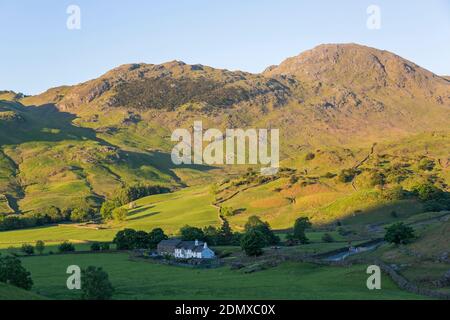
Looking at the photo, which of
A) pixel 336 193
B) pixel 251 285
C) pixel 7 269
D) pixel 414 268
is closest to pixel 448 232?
pixel 414 268

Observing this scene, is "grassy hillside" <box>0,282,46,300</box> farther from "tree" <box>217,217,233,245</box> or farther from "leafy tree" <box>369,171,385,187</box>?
"leafy tree" <box>369,171,385,187</box>

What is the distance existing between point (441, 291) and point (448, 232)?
27702 mm

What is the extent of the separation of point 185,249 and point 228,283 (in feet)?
155

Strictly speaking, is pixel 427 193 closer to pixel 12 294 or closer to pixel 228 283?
pixel 228 283

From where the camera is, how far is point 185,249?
12100 centimetres

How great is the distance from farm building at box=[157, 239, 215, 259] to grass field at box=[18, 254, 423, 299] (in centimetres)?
1533

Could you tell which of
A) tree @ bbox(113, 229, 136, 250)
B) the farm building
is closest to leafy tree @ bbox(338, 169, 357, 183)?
the farm building

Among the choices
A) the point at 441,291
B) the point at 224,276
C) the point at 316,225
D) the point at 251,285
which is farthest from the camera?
the point at 316,225

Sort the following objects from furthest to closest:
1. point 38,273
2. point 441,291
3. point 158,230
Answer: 1. point 158,230
2. point 38,273
3. point 441,291

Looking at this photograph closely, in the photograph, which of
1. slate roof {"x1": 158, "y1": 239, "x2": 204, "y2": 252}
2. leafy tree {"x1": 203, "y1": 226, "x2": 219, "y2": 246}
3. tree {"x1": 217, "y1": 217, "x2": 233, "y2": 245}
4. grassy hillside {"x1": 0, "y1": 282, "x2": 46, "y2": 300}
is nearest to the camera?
grassy hillside {"x1": 0, "y1": 282, "x2": 46, "y2": 300}

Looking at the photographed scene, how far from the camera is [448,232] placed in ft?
279

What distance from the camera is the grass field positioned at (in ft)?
203

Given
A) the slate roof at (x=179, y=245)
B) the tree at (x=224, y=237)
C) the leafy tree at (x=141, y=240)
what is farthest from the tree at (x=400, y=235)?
the leafy tree at (x=141, y=240)
